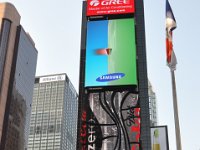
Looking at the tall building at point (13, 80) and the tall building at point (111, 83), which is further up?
the tall building at point (13, 80)

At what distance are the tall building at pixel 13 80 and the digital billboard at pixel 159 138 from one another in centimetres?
10242

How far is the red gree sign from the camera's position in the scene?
4259 centimetres

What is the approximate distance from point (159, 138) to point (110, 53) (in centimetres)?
1269

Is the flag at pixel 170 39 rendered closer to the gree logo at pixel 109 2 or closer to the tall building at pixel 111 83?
the tall building at pixel 111 83

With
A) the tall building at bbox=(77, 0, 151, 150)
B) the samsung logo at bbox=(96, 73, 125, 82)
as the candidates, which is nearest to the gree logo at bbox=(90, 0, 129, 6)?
the tall building at bbox=(77, 0, 151, 150)

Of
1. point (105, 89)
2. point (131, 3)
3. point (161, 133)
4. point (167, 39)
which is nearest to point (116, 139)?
point (105, 89)

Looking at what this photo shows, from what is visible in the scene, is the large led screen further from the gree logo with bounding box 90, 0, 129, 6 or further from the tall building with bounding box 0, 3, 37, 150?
the tall building with bounding box 0, 3, 37, 150

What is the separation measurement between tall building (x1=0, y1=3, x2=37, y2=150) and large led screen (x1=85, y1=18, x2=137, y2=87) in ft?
302

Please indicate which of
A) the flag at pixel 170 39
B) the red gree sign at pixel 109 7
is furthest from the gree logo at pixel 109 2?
the flag at pixel 170 39

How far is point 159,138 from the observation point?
30703 millimetres

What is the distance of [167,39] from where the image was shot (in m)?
18.6

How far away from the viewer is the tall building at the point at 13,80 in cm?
12975

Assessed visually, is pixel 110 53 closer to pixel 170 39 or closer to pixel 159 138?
pixel 159 138

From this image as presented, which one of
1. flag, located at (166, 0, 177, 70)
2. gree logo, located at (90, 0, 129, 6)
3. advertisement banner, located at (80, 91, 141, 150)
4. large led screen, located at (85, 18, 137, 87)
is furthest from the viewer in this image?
gree logo, located at (90, 0, 129, 6)
